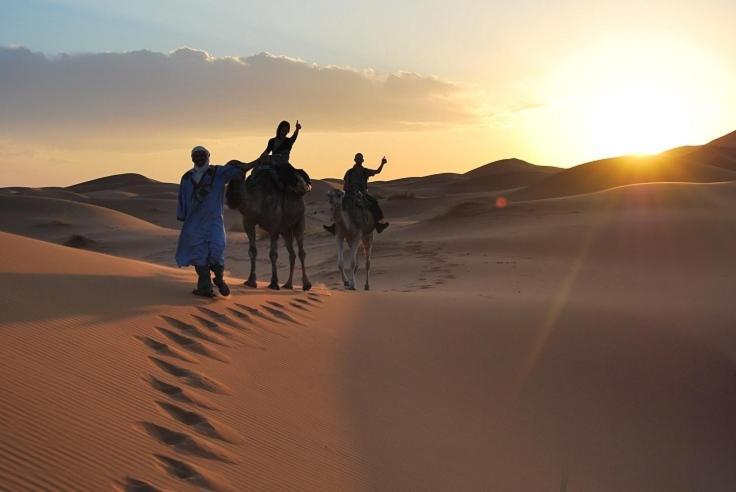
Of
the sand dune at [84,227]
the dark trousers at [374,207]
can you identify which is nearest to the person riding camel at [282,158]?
the dark trousers at [374,207]

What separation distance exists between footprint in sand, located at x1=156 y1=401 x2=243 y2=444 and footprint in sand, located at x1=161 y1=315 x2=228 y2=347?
160 cm

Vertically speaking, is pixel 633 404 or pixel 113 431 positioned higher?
pixel 113 431

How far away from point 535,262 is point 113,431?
16.5 meters

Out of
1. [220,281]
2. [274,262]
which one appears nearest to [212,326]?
[220,281]

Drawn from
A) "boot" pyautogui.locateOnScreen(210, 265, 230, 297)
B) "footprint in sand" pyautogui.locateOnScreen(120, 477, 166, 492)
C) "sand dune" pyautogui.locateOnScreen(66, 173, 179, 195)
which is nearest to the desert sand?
"footprint in sand" pyautogui.locateOnScreen(120, 477, 166, 492)

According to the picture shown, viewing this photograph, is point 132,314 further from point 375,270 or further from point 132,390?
point 375,270

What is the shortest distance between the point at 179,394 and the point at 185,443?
67cm

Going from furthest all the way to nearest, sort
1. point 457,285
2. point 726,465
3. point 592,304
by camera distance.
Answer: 1. point 457,285
2. point 592,304
3. point 726,465

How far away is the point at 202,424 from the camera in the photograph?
4.46 m

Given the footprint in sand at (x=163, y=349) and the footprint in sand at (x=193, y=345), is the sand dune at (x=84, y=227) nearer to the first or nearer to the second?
the footprint in sand at (x=193, y=345)

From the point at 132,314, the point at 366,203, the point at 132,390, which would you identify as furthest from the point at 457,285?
the point at 132,390

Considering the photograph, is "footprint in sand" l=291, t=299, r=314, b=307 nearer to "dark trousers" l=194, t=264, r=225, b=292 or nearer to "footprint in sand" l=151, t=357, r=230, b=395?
"dark trousers" l=194, t=264, r=225, b=292

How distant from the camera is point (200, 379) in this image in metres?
5.12

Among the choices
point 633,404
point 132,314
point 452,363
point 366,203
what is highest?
point 366,203
